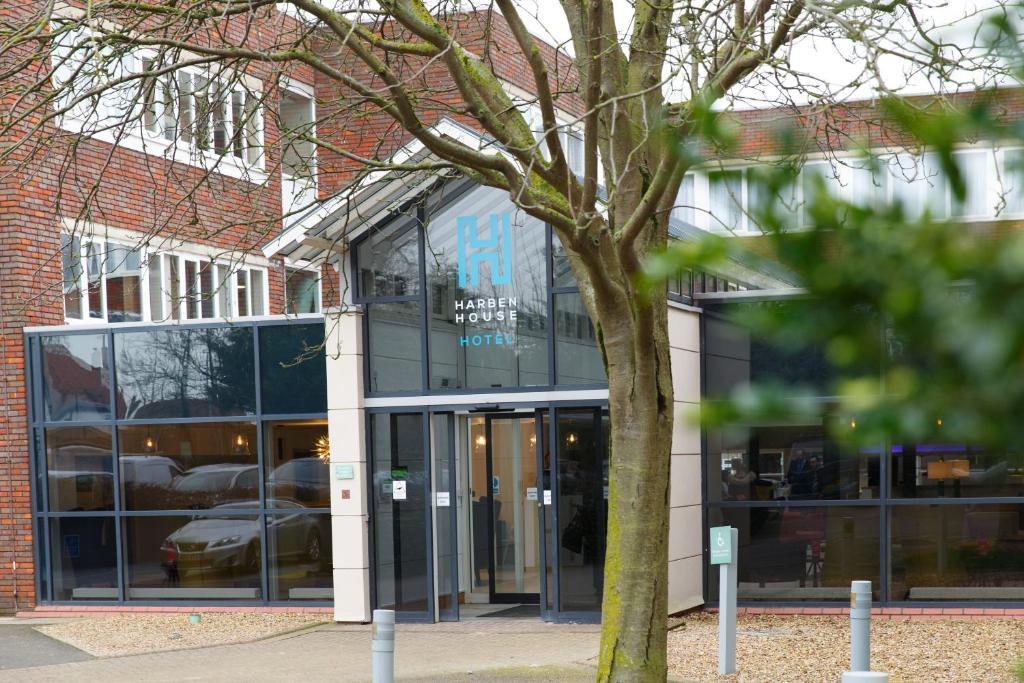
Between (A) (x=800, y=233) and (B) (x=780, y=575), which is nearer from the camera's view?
(A) (x=800, y=233)

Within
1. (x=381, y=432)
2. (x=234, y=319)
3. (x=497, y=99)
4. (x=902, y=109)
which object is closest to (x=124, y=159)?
(x=234, y=319)

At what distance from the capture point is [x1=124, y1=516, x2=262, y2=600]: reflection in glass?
15.3 m

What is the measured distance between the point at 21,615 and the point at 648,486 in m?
10.1

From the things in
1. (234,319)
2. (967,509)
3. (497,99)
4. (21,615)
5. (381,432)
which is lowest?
(21,615)

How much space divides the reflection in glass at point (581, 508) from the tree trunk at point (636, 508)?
4.58 meters

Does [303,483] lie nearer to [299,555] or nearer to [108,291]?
→ [299,555]

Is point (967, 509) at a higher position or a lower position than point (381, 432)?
lower

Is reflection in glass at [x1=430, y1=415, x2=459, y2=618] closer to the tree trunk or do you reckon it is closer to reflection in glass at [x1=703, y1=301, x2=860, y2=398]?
reflection in glass at [x1=703, y1=301, x2=860, y2=398]

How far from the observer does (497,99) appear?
9328 mm

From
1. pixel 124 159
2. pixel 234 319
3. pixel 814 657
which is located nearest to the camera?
pixel 814 657

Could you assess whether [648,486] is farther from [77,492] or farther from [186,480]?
[77,492]

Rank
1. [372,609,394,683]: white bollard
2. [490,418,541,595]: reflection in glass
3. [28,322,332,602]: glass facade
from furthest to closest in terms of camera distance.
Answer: [28,322,332,602]: glass facade
[490,418,541,595]: reflection in glass
[372,609,394,683]: white bollard

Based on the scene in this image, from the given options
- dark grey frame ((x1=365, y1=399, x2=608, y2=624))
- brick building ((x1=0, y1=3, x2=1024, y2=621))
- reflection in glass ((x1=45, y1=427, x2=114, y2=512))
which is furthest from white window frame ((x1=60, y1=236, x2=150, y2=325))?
dark grey frame ((x1=365, y1=399, x2=608, y2=624))

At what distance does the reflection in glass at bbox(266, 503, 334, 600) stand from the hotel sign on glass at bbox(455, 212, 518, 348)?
10.4 feet
